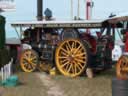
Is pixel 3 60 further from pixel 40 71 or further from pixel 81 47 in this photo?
pixel 81 47

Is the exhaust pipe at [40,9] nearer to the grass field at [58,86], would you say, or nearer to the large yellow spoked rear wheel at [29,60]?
the large yellow spoked rear wheel at [29,60]

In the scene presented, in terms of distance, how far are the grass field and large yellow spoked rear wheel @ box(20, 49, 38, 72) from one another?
1.02m

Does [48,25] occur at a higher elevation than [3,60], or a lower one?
higher

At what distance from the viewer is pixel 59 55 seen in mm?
21484

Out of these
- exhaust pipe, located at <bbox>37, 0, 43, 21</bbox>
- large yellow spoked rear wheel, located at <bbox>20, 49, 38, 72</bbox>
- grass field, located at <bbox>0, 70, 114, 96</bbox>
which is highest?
exhaust pipe, located at <bbox>37, 0, 43, 21</bbox>

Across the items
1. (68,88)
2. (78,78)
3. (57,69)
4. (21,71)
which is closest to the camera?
(68,88)

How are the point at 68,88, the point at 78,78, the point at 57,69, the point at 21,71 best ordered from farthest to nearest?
the point at 21,71, the point at 57,69, the point at 78,78, the point at 68,88

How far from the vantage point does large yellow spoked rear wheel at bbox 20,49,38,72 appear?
22812 millimetres

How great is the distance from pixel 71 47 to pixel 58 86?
10.7 ft

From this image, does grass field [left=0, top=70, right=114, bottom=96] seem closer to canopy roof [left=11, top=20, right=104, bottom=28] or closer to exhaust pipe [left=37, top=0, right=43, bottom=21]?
canopy roof [left=11, top=20, right=104, bottom=28]

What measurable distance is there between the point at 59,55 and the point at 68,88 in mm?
4008

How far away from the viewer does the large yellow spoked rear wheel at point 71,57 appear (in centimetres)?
2088

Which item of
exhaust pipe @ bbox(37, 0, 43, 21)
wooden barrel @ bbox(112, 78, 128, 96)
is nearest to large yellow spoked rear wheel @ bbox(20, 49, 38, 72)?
exhaust pipe @ bbox(37, 0, 43, 21)

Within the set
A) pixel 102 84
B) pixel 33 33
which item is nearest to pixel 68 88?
pixel 102 84
